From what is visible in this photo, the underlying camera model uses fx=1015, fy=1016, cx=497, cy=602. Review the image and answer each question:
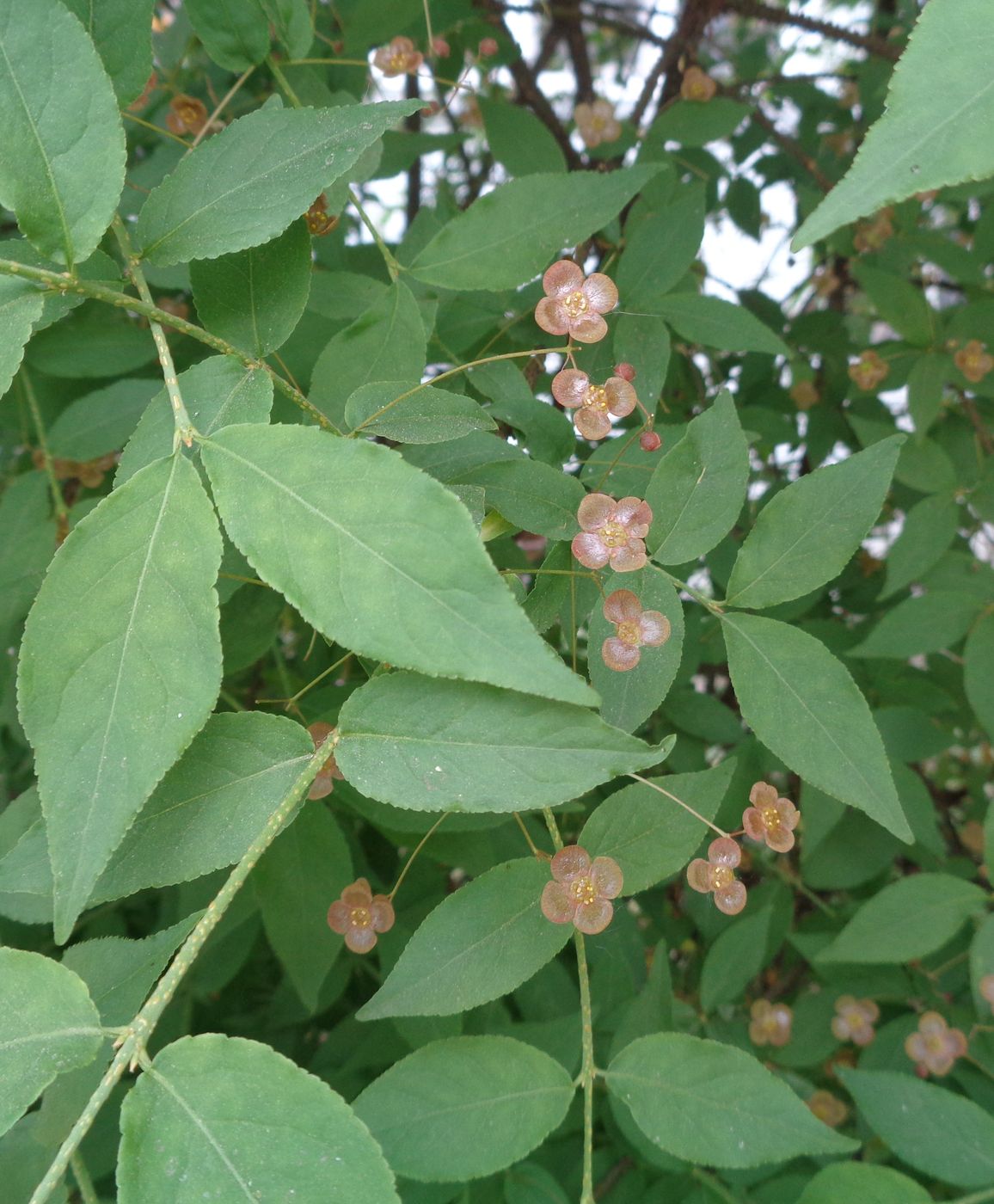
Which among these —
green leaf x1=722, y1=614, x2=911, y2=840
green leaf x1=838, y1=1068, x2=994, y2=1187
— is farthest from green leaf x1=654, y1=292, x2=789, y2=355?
green leaf x1=838, y1=1068, x2=994, y2=1187

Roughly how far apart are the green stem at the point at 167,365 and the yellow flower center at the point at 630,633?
1.16 ft

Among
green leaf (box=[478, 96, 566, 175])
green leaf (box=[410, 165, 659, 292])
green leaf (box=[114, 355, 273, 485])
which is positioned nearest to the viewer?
green leaf (box=[114, 355, 273, 485])

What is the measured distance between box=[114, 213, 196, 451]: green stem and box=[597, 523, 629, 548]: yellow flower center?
12.7 inches

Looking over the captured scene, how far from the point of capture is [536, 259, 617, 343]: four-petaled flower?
2.75 ft

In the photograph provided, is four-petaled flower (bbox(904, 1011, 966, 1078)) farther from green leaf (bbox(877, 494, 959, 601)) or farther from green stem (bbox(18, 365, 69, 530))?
green stem (bbox(18, 365, 69, 530))

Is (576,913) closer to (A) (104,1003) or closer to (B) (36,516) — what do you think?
(A) (104,1003)

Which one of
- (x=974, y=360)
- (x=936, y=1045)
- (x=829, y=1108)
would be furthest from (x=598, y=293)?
(x=829, y=1108)

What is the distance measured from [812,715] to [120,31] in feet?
2.66

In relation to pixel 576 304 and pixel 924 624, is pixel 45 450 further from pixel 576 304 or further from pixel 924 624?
pixel 924 624

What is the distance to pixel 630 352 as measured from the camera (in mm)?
1113

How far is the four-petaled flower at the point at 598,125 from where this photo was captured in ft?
5.14

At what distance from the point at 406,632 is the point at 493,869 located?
345mm

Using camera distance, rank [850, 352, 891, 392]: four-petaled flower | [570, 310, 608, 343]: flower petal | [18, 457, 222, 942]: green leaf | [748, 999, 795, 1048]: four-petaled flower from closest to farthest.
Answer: [18, 457, 222, 942]: green leaf, [570, 310, 608, 343]: flower petal, [748, 999, 795, 1048]: four-petaled flower, [850, 352, 891, 392]: four-petaled flower

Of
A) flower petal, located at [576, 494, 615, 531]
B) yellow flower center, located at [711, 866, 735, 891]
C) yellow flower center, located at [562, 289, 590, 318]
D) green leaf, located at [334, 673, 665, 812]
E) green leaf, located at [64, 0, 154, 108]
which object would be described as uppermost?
green leaf, located at [64, 0, 154, 108]
